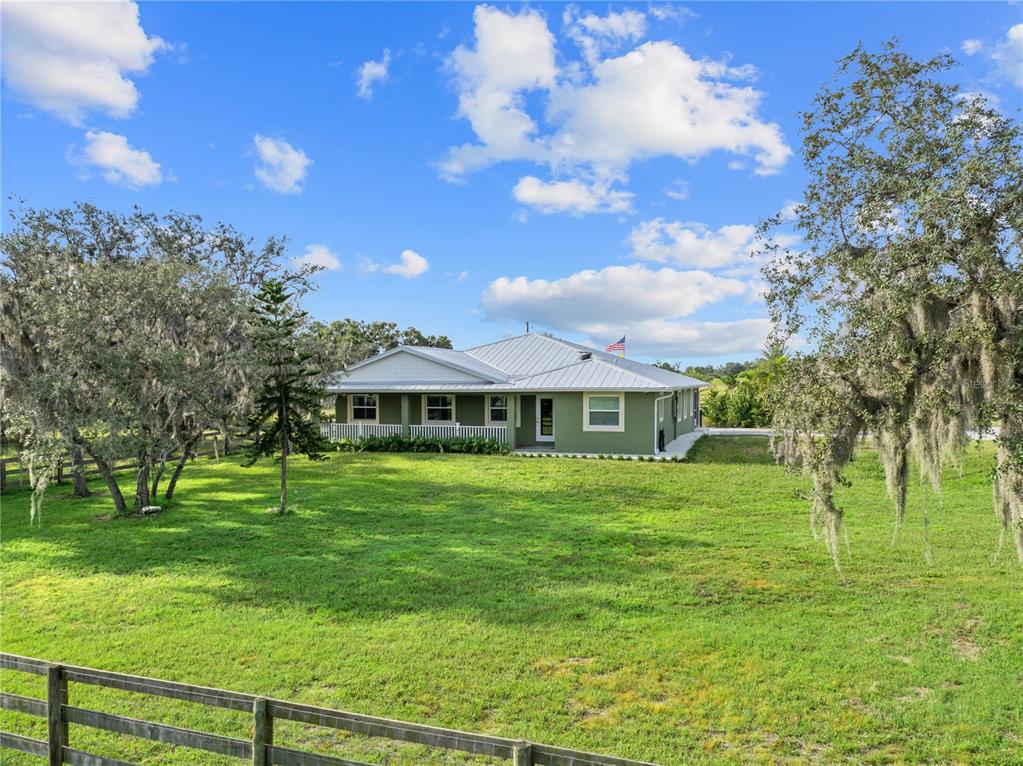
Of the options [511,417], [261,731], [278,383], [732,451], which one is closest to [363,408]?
[511,417]

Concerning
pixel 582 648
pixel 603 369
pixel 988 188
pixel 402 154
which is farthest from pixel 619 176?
pixel 582 648

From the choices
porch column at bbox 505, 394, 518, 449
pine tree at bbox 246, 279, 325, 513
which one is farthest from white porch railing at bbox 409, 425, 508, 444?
pine tree at bbox 246, 279, 325, 513

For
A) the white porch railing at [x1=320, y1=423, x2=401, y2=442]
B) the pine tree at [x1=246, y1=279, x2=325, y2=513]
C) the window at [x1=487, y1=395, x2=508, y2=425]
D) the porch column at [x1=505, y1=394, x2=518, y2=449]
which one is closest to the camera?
the pine tree at [x1=246, y1=279, x2=325, y2=513]

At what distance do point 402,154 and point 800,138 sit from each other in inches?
493

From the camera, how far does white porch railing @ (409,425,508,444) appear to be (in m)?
21.7

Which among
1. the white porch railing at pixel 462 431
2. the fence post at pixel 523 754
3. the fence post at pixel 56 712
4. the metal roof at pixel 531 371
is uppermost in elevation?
the metal roof at pixel 531 371

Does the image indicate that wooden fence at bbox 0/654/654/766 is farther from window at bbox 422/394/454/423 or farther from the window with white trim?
the window with white trim

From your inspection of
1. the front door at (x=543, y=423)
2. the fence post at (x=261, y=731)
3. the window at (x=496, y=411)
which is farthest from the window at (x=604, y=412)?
the fence post at (x=261, y=731)

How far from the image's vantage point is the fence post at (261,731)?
11.0 feet

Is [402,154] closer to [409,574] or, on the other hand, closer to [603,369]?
[603,369]

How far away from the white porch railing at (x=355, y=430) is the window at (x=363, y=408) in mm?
583

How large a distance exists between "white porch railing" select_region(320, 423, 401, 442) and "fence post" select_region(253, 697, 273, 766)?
64.0ft

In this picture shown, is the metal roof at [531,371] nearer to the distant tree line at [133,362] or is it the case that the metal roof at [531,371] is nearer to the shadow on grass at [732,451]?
the shadow on grass at [732,451]

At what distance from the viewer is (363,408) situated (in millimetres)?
24172
